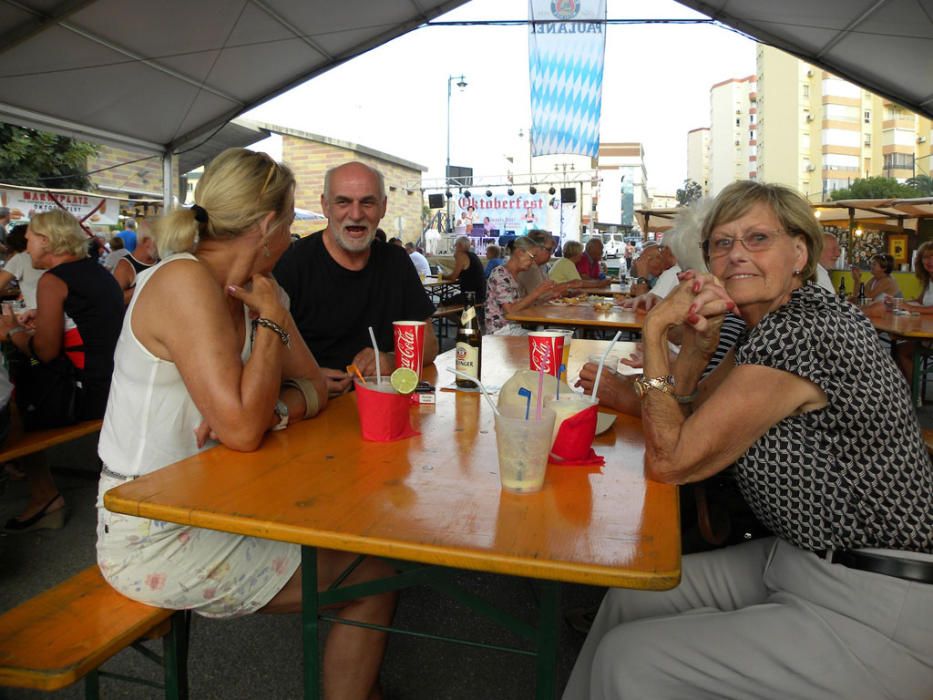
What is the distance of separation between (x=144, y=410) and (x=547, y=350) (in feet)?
3.53

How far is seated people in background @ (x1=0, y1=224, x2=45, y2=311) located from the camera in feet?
17.0

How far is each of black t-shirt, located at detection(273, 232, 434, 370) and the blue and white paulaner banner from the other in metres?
6.09

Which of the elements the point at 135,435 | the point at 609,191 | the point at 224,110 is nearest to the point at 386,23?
the point at 224,110

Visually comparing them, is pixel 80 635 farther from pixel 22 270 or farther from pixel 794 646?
pixel 22 270

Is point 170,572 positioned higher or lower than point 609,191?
lower

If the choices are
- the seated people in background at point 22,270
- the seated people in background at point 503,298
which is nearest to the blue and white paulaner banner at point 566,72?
the seated people in background at point 503,298

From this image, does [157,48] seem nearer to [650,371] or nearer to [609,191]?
[650,371]

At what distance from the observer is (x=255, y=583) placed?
155cm

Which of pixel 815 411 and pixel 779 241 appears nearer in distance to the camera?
pixel 815 411

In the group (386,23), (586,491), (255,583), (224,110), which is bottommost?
(255,583)

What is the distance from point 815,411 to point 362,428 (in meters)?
1.03

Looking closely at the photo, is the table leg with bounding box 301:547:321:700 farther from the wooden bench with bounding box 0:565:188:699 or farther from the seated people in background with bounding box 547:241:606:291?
the seated people in background with bounding box 547:241:606:291

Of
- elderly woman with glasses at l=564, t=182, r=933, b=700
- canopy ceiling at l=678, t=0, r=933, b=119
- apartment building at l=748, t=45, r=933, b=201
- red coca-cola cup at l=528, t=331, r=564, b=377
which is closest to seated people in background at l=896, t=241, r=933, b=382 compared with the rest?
canopy ceiling at l=678, t=0, r=933, b=119

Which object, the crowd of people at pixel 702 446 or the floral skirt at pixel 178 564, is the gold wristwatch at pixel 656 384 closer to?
the crowd of people at pixel 702 446
